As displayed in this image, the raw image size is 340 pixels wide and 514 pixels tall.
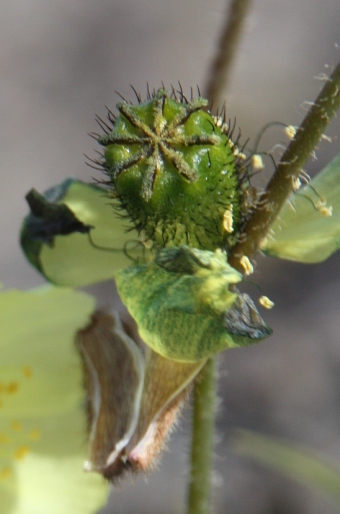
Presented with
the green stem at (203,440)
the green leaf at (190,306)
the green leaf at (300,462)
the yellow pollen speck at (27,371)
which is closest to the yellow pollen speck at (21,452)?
the yellow pollen speck at (27,371)

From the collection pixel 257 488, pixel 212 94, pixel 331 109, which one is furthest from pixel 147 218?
pixel 257 488

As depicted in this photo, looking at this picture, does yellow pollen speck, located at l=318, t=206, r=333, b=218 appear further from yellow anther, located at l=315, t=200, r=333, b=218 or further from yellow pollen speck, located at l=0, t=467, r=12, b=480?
A: yellow pollen speck, located at l=0, t=467, r=12, b=480

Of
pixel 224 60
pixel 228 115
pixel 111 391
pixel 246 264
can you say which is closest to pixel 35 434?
pixel 111 391

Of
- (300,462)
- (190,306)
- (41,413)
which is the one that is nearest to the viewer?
(190,306)

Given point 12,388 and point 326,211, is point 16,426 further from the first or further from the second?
point 326,211

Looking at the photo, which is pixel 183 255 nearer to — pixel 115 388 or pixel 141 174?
pixel 141 174

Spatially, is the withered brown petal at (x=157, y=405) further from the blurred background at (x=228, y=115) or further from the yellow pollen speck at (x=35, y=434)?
the blurred background at (x=228, y=115)

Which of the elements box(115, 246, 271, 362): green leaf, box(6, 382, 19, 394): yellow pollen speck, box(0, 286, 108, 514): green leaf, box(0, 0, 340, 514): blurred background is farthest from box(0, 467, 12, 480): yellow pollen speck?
box(0, 0, 340, 514): blurred background
